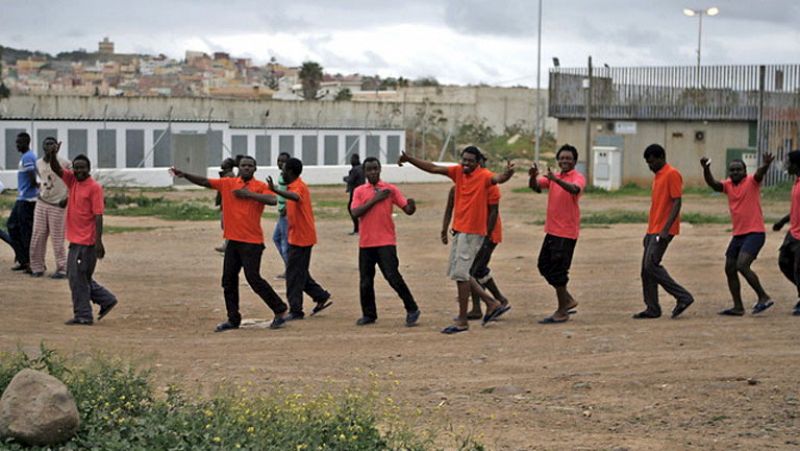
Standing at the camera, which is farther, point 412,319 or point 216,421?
point 412,319

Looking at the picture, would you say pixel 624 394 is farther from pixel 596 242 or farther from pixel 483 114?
pixel 483 114

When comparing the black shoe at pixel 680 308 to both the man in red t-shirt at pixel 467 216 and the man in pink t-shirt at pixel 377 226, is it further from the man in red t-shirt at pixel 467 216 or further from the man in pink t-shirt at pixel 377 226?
the man in pink t-shirt at pixel 377 226

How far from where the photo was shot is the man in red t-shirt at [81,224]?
39.6 feet

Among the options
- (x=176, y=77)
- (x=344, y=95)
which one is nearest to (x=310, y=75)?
(x=344, y=95)

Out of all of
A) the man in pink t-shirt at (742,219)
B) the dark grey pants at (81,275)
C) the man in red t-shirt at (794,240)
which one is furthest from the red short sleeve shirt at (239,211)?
the man in red t-shirt at (794,240)

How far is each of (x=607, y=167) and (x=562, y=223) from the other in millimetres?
28172

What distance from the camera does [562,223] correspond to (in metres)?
12.3

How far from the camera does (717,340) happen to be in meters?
10.9

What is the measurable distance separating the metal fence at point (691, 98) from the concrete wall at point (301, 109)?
1370 centimetres

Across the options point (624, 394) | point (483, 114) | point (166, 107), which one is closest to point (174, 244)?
point (624, 394)

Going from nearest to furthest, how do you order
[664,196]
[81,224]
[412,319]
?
[81,224], [664,196], [412,319]

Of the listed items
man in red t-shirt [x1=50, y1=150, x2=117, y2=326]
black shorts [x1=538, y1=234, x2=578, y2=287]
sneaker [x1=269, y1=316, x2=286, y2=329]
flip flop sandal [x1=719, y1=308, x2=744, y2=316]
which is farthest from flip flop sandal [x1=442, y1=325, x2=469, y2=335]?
man in red t-shirt [x1=50, y1=150, x2=117, y2=326]

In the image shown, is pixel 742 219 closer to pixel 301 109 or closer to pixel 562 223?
pixel 562 223

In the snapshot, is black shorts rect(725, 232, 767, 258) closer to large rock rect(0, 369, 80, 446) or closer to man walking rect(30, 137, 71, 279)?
large rock rect(0, 369, 80, 446)
